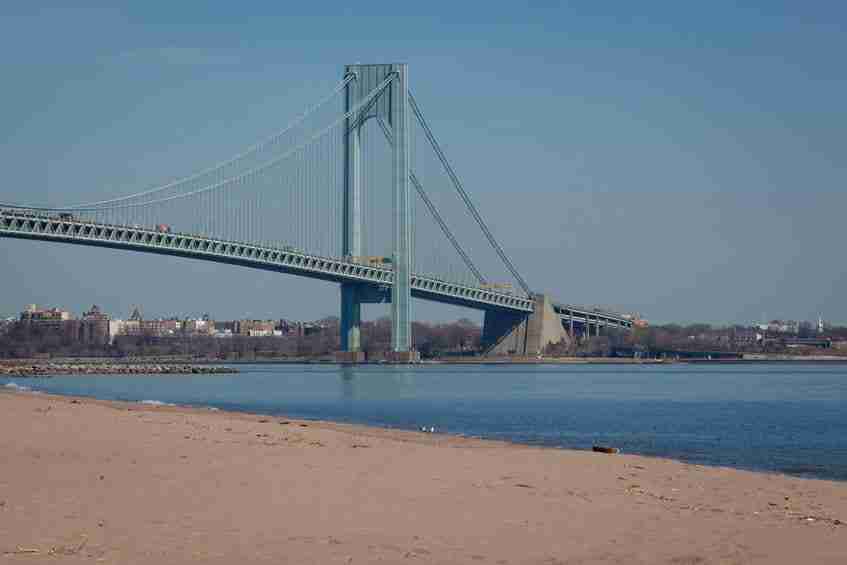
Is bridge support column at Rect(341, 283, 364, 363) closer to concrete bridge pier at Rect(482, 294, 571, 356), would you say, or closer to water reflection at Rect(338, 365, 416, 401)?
water reflection at Rect(338, 365, 416, 401)

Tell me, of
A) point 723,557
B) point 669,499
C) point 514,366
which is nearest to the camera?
point 723,557

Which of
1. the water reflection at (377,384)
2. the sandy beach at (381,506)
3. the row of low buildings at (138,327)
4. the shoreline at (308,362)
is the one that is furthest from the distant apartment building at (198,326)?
the sandy beach at (381,506)

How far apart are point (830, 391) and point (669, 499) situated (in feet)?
108

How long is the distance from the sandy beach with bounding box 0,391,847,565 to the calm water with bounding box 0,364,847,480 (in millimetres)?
3976

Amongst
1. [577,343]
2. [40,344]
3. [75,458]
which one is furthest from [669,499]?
[40,344]

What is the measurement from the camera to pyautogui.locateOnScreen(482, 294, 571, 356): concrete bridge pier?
249ft

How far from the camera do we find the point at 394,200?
62219 millimetres

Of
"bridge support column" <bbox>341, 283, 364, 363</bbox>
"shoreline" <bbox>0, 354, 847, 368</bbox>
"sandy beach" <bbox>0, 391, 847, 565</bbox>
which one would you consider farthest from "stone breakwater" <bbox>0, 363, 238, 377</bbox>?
"sandy beach" <bbox>0, 391, 847, 565</bbox>

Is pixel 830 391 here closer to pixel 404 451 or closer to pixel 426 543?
pixel 404 451

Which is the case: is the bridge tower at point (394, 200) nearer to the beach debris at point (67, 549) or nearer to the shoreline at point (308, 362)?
the shoreline at point (308, 362)

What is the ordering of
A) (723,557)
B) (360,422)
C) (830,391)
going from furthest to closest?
(830,391), (360,422), (723,557)

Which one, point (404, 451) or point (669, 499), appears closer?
point (669, 499)

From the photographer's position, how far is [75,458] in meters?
11.9

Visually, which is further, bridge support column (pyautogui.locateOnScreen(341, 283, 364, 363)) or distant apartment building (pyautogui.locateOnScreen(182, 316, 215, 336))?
distant apartment building (pyautogui.locateOnScreen(182, 316, 215, 336))
